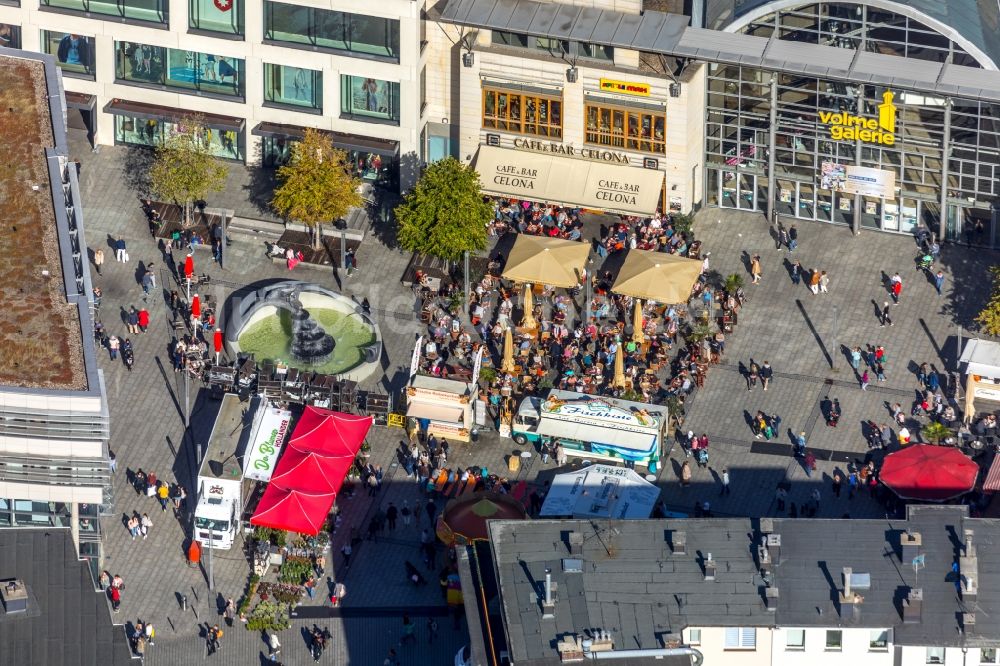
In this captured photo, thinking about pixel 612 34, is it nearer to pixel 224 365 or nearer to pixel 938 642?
pixel 224 365

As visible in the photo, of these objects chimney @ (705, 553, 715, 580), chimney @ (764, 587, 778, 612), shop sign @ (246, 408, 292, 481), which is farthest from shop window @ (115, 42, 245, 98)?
chimney @ (764, 587, 778, 612)

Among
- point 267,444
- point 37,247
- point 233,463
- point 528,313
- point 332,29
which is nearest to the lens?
point 37,247

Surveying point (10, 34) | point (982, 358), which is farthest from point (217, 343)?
point (982, 358)

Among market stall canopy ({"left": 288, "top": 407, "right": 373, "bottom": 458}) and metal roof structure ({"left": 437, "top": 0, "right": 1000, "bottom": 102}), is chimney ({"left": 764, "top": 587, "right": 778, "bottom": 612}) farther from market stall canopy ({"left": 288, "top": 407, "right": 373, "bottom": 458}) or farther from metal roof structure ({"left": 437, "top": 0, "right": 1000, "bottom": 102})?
metal roof structure ({"left": 437, "top": 0, "right": 1000, "bottom": 102})

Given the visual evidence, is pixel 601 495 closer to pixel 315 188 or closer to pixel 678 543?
pixel 678 543

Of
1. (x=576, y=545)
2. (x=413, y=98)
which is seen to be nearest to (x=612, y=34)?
(x=413, y=98)

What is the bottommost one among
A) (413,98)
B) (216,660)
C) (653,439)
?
(216,660)

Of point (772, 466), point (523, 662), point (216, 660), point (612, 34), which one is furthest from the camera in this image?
point (612, 34)
